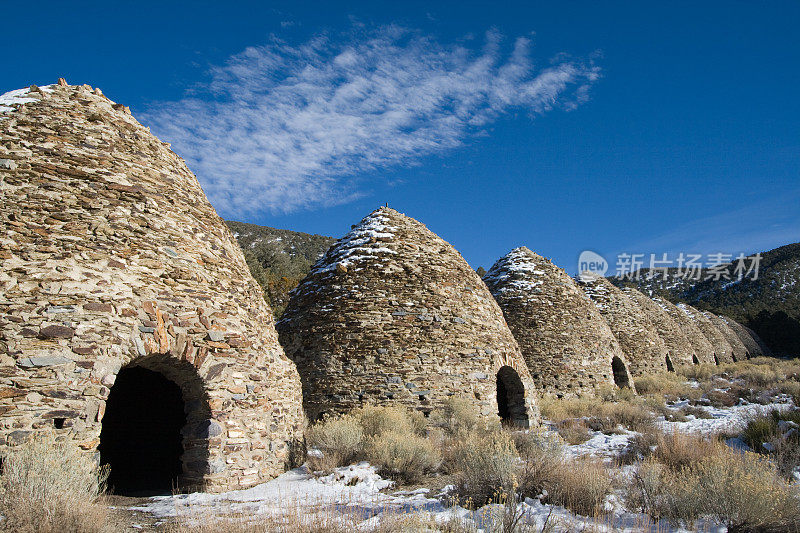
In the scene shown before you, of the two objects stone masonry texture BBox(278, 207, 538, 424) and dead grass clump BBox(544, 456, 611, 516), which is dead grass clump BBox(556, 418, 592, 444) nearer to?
stone masonry texture BBox(278, 207, 538, 424)

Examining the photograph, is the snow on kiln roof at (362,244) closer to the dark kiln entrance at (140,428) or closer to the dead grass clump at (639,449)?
the dark kiln entrance at (140,428)

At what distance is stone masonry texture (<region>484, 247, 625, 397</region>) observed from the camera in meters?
14.7

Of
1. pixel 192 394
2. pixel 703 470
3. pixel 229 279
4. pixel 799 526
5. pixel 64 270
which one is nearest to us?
pixel 799 526

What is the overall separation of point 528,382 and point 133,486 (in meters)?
8.36

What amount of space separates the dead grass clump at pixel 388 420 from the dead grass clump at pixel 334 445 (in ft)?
1.08


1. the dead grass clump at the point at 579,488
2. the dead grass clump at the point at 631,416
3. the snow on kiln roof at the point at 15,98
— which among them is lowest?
the dead grass clump at the point at 631,416

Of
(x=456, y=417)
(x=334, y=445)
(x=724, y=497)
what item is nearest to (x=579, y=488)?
(x=724, y=497)

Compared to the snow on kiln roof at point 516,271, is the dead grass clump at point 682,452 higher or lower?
lower

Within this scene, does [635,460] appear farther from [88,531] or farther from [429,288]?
[88,531]

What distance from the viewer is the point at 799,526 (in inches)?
151

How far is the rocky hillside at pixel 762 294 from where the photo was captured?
1857 inches

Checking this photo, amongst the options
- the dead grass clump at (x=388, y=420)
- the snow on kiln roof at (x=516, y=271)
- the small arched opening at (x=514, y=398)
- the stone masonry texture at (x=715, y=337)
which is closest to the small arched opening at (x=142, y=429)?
the dead grass clump at (x=388, y=420)

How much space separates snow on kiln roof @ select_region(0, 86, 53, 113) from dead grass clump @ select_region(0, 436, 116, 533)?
4130 millimetres

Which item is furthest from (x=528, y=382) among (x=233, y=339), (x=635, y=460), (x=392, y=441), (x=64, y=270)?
(x=64, y=270)
